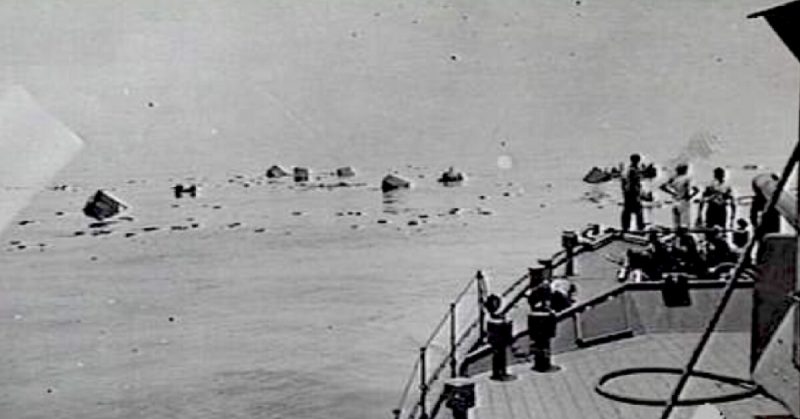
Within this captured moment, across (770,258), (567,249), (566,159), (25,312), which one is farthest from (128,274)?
(566,159)

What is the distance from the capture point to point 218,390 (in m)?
9.88

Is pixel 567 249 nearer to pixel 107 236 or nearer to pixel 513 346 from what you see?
pixel 513 346

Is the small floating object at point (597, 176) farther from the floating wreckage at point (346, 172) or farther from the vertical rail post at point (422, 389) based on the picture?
the vertical rail post at point (422, 389)

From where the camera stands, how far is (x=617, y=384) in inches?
158

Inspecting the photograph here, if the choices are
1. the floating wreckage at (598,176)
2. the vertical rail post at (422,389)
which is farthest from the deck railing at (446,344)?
the floating wreckage at (598,176)

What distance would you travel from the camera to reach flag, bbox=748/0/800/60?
4.59 ft

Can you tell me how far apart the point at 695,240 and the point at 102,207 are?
23.2m

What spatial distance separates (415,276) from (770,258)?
13691 mm

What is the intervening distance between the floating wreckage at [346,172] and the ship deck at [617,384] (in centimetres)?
3106

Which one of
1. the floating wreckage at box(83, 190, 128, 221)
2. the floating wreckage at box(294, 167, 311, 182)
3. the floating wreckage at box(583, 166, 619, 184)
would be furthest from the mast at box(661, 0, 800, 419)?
the floating wreckage at box(294, 167, 311, 182)

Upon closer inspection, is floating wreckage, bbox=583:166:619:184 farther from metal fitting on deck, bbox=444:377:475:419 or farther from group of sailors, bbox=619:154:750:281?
metal fitting on deck, bbox=444:377:475:419

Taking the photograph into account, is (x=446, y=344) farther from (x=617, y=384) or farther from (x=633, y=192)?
(x=617, y=384)

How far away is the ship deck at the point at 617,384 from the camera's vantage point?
11.8 feet

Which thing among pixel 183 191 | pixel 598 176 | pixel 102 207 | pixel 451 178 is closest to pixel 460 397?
pixel 102 207
